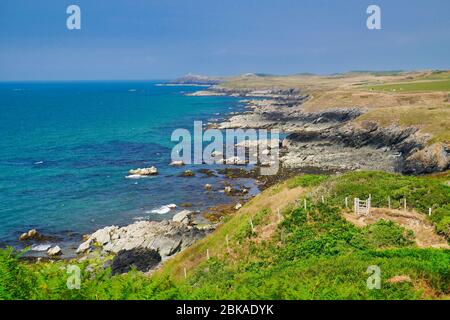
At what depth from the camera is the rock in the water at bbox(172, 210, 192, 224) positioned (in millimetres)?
47556

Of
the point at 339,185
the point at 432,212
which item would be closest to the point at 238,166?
the point at 339,185

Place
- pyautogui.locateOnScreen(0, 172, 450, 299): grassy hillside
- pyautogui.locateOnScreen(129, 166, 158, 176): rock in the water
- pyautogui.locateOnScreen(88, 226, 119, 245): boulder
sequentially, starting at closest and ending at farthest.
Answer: pyautogui.locateOnScreen(0, 172, 450, 299): grassy hillside < pyautogui.locateOnScreen(88, 226, 119, 245): boulder < pyautogui.locateOnScreen(129, 166, 158, 176): rock in the water

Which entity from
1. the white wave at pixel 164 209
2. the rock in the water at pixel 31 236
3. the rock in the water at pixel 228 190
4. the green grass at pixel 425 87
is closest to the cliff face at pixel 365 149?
the rock in the water at pixel 228 190

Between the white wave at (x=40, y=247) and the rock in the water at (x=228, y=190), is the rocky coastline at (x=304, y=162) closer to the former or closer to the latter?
the rock in the water at (x=228, y=190)

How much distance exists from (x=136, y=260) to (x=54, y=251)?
10.3 m

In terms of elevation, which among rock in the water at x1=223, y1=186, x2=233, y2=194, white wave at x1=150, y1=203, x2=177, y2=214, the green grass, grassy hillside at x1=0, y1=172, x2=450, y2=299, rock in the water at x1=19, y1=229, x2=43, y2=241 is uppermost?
the green grass

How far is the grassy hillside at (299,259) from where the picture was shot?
49.7 ft

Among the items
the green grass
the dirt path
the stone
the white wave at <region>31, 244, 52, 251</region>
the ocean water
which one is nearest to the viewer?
the dirt path

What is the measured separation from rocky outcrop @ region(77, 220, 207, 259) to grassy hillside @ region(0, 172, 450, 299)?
20.3 ft

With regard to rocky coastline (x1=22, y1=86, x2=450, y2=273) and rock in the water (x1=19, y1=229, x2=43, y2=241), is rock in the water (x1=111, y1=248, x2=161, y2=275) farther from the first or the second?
rock in the water (x1=19, y1=229, x2=43, y2=241)

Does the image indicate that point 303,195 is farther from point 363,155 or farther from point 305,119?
point 305,119

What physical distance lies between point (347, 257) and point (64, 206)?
142ft

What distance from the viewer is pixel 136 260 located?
3616 cm

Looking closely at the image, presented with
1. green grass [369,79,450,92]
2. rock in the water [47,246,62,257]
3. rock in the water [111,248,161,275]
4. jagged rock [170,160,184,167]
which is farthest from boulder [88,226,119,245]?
green grass [369,79,450,92]
